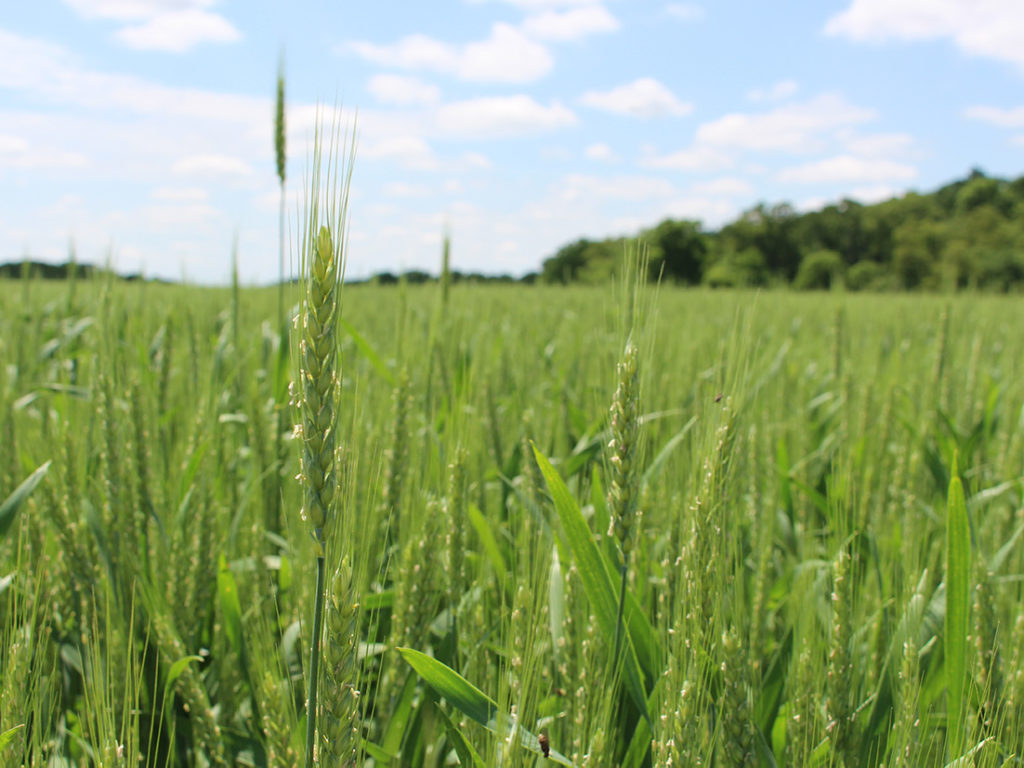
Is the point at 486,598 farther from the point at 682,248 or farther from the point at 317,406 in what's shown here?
the point at 682,248

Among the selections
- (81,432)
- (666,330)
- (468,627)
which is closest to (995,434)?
(666,330)

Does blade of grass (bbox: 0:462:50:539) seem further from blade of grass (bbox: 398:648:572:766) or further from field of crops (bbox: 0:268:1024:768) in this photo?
blade of grass (bbox: 398:648:572:766)

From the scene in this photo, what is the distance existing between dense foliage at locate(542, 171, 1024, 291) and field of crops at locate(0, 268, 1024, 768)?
30033mm

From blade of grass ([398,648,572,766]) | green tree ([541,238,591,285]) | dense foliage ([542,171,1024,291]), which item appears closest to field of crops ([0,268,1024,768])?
blade of grass ([398,648,572,766])

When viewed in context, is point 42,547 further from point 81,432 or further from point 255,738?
point 255,738

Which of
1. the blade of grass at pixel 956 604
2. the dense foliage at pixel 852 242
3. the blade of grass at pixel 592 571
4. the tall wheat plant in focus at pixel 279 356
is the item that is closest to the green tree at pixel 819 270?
the dense foliage at pixel 852 242

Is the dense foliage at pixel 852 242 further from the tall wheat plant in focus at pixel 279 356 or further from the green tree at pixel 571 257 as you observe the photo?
the tall wheat plant in focus at pixel 279 356

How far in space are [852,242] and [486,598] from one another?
58194 mm

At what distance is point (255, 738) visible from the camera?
1.10 meters

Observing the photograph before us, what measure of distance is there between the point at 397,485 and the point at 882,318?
8237 mm

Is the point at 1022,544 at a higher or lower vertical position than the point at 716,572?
lower

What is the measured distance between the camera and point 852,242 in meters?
51.5

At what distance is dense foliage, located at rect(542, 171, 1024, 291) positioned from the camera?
114 ft

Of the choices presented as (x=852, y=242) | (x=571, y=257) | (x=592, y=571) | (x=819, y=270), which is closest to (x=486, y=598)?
(x=592, y=571)
